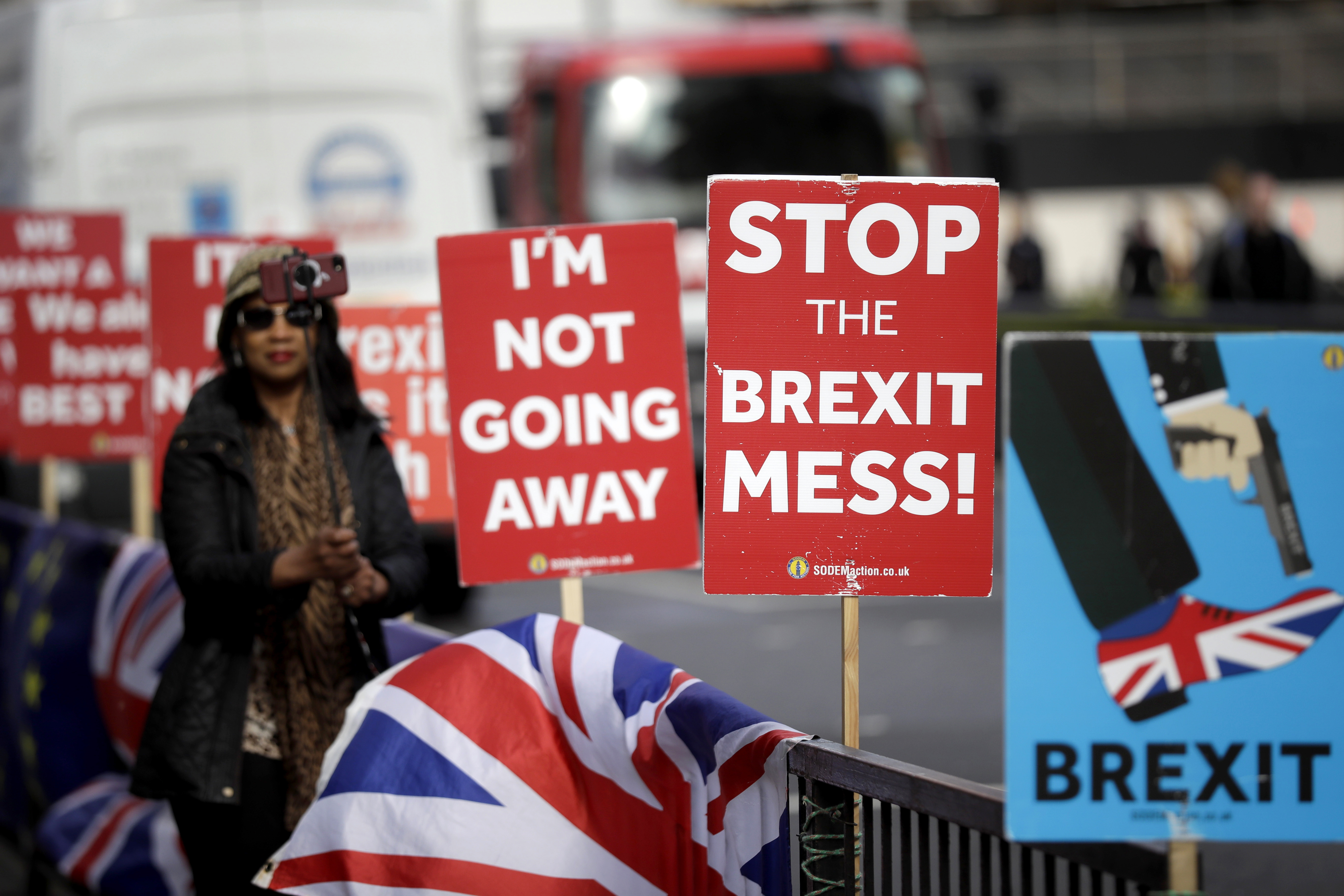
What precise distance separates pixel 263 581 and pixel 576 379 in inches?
33.7

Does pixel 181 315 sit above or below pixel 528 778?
above

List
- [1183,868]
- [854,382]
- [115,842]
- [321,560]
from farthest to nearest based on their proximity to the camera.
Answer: [115,842] < [321,560] < [854,382] < [1183,868]

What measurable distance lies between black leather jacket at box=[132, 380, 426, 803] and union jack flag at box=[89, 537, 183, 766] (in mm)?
1283

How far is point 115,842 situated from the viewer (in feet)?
16.8

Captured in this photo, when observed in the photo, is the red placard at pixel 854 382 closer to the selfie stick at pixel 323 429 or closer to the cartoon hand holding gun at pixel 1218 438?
the cartoon hand holding gun at pixel 1218 438

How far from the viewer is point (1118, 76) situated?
27750 millimetres

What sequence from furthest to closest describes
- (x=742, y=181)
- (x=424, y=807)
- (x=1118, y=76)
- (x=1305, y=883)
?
(x=1118, y=76)
(x=1305, y=883)
(x=424, y=807)
(x=742, y=181)

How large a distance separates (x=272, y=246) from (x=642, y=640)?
545 centimetres

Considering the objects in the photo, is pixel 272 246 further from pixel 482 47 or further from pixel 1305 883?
pixel 482 47

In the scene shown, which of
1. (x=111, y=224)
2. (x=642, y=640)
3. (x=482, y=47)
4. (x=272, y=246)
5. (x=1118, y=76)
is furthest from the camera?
(x=1118, y=76)

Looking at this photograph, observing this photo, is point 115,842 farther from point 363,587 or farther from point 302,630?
point 363,587

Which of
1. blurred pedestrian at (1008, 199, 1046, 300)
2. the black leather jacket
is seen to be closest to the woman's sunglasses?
the black leather jacket

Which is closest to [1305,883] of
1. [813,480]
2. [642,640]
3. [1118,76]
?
[813,480]

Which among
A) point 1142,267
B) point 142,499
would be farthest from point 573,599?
point 1142,267
